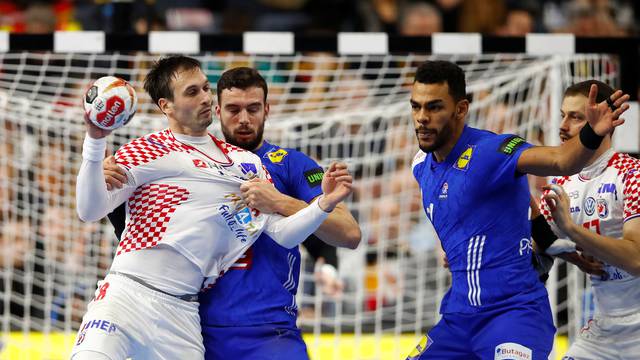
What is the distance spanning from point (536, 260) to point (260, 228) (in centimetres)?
170

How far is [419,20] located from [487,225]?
7.58 meters

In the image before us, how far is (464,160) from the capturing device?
5.54m

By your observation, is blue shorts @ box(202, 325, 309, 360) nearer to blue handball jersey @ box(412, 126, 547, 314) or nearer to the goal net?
blue handball jersey @ box(412, 126, 547, 314)

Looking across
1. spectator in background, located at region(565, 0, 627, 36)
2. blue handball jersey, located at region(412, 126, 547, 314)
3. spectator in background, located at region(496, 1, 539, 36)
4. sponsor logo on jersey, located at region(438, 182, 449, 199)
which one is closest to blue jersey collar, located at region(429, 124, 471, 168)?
blue handball jersey, located at region(412, 126, 547, 314)

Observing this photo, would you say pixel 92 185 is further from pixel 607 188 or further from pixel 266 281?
pixel 607 188

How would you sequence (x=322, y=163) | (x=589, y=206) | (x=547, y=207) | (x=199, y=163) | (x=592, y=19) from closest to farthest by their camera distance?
(x=199, y=163), (x=589, y=206), (x=547, y=207), (x=322, y=163), (x=592, y=19)

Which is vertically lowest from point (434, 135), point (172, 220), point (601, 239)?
point (601, 239)

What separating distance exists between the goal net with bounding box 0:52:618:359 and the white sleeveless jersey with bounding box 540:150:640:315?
2088 mm

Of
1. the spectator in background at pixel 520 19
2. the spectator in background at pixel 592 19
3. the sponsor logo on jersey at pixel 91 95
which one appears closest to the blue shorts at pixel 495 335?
the sponsor logo on jersey at pixel 91 95

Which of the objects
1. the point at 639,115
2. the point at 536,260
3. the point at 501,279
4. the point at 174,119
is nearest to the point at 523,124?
the point at 639,115

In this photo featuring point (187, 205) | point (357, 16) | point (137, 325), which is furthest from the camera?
point (357, 16)

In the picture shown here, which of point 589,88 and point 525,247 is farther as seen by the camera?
point 589,88

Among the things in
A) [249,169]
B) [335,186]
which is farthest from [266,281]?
[335,186]

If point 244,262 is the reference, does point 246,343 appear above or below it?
below
